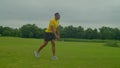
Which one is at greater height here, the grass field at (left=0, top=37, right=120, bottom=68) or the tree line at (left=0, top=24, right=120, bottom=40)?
the tree line at (left=0, top=24, right=120, bottom=40)

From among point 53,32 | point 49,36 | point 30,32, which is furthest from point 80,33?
point 53,32

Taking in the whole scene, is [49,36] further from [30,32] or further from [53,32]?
[30,32]

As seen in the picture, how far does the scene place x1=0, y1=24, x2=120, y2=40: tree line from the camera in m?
93.3

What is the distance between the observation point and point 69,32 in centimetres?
10269

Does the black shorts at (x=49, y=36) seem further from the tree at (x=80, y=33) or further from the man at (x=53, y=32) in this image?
the tree at (x=80, y=33)

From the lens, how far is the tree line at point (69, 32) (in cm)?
9331

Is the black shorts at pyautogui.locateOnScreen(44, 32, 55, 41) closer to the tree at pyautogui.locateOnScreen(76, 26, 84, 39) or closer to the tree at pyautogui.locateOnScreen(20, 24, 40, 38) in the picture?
the tree at pyautogui.locateOnScreen(20, 24, 40, 38)

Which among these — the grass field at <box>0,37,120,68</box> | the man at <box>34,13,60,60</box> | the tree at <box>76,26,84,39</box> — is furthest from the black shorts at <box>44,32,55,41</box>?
the tree at <box>76,26,84,39</box>

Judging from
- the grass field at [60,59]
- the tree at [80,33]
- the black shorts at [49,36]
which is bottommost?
the grass field at [60,59]

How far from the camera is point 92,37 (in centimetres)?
10244

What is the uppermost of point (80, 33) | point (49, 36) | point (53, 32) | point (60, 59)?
point (80, 33)

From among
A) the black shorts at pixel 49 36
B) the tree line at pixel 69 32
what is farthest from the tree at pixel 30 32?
the black shorts at pixel 49 36

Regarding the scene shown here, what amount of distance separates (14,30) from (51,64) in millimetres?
89487

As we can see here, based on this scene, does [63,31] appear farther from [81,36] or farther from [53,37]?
[53,37]
